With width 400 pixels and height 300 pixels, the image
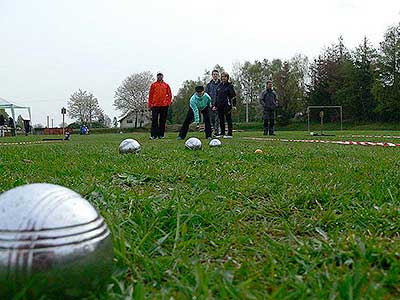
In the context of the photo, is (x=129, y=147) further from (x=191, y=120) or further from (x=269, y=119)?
(x=269, y=119)

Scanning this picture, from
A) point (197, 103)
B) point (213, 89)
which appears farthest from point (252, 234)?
point (213, 89)

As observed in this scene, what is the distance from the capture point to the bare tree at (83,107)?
80750mm

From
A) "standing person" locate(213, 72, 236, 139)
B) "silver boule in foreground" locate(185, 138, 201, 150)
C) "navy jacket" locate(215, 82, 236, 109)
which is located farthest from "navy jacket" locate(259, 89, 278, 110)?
"silver boule in foreground" locate(185, 138, 201, 150)

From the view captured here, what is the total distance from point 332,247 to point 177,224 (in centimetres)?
77

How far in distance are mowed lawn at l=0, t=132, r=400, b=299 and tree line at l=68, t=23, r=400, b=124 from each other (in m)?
35.9

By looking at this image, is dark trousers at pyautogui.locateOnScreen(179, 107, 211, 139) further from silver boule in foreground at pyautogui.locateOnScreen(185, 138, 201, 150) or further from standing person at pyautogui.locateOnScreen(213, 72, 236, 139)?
silver boule in foreground at pyautogui.locateOnScreen(185, 138, 201, 150)

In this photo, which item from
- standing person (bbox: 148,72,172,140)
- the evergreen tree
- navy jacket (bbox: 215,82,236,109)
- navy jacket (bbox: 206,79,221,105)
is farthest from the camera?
the evergreen tree

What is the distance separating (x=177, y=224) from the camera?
2.36 metres

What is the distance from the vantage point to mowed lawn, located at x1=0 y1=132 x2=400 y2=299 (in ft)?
5.30

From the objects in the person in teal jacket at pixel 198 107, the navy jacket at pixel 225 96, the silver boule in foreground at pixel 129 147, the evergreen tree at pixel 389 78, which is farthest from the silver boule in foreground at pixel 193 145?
the evergreen tree at pixel 389 78

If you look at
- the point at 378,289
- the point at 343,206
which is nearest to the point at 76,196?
the point at 378,289

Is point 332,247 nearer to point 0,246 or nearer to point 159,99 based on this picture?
point 0,246

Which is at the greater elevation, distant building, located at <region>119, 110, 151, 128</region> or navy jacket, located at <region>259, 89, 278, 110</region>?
navy jacket, located at <region>259, 89, 278, 110</region>

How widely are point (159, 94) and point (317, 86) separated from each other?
171 feet
